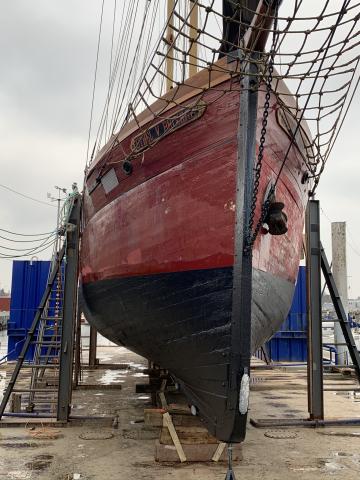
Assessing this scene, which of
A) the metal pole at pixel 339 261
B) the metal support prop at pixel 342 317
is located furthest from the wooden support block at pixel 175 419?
the metal pole at pixel 339 261

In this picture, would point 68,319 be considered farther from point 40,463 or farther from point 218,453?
point 218,453

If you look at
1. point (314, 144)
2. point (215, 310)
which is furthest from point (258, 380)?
point (215, 310)

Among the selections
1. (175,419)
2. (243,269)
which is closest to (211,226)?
(243,269)

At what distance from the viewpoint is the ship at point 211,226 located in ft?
12.1

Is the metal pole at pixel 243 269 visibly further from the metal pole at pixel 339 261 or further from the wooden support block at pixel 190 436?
the metal pole at pixel 339 261

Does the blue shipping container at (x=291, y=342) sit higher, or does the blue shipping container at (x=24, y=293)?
the blue shipping container at (x=24, y=293)

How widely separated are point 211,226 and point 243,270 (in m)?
0.52

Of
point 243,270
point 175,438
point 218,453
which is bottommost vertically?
point 218,453

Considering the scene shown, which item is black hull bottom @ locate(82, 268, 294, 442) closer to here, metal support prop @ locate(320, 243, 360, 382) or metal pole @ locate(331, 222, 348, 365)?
metal support prop @ locate(320, 243, 360, 382)

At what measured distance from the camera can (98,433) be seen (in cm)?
517

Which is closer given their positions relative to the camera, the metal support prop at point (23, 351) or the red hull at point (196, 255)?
the red hull at point (196, 255)

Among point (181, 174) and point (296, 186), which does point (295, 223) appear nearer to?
point (296, 186)

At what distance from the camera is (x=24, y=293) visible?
12648mm

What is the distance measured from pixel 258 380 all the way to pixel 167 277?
19.6 ft
